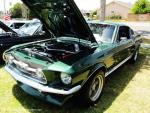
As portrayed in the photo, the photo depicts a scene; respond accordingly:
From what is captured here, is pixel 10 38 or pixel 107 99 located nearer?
pixel 107 99

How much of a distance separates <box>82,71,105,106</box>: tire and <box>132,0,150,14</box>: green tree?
5162 centimetres

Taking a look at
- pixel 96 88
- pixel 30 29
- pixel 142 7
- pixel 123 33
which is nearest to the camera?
pixel 96 88

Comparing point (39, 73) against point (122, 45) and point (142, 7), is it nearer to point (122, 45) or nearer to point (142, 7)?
point (122, 45)

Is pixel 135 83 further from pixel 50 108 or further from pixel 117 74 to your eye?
pixel 50 108

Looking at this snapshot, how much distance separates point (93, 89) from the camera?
15.8 feet

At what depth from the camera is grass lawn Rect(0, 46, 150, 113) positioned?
15.0ft

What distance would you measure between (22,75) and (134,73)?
3.81 metres

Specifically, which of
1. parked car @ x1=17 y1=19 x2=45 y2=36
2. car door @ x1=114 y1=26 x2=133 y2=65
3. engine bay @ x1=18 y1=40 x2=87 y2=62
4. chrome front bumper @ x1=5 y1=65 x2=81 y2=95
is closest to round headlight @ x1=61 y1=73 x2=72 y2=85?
chrome front bumper @ x1=5 y1=65 x2=81 y2=95

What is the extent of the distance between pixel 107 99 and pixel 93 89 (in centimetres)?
52

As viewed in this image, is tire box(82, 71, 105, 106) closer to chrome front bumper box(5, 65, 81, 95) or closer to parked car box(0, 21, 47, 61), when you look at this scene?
chrome front bumper box(5, 65, 81, 95)

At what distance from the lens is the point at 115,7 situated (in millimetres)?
71875

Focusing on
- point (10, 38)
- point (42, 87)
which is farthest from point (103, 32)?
point (10, 38)

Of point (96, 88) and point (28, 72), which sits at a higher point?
point (28, 72)

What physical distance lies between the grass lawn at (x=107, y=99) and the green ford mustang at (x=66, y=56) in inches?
11.9
